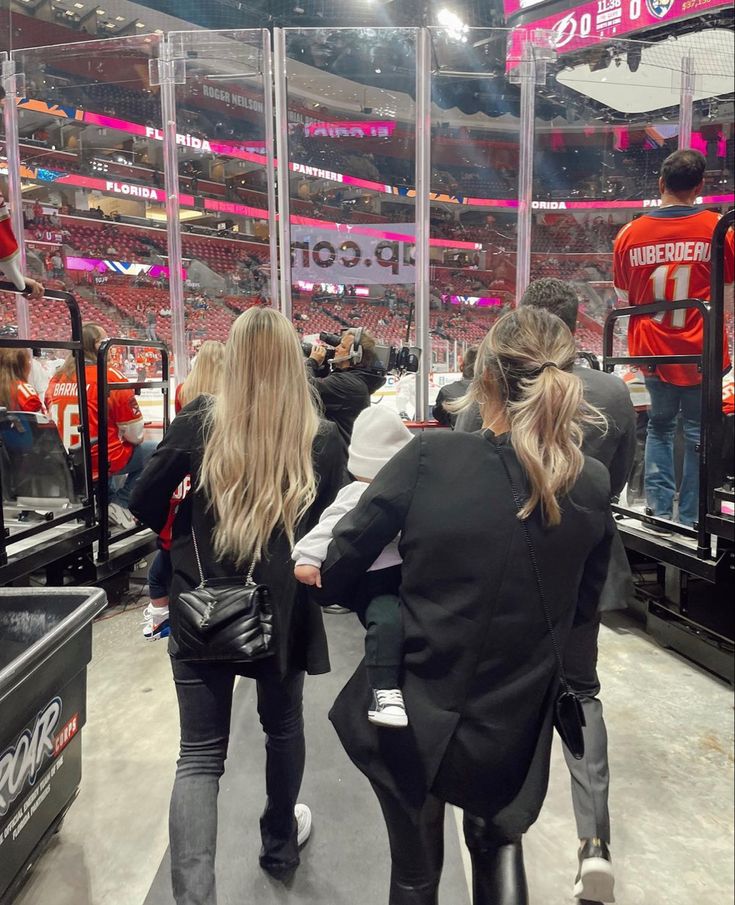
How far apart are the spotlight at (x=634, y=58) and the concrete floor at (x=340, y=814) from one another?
447 centimetres

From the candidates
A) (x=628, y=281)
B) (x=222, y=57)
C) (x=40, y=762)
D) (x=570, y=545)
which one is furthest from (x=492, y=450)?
(x=222, y=57)

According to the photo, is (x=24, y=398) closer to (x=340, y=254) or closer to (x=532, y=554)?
(x=340, y=254)

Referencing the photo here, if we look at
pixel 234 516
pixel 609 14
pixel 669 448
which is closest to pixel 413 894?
pixel 234 516

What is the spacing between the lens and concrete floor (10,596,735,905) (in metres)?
1.54

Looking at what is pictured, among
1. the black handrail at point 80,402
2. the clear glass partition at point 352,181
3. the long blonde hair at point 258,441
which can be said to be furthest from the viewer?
the clear glass partition at point 352,181

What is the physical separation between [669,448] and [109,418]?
9.57 ft

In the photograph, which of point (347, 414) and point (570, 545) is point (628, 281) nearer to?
point (347, 414)

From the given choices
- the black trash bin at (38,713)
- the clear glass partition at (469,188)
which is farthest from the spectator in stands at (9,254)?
the clear glass partition at (469,188)

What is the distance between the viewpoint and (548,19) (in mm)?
4980

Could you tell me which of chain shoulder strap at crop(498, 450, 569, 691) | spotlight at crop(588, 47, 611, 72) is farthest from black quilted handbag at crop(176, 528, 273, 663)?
spotlight at crop(588, 47, 611, 72)

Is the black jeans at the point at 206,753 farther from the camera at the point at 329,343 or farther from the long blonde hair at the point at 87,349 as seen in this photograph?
the long blonde hair at the point at 87,349

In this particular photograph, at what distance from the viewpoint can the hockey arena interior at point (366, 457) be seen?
40.4 inches

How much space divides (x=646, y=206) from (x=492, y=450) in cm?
466

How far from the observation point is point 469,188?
4367 millimetres
